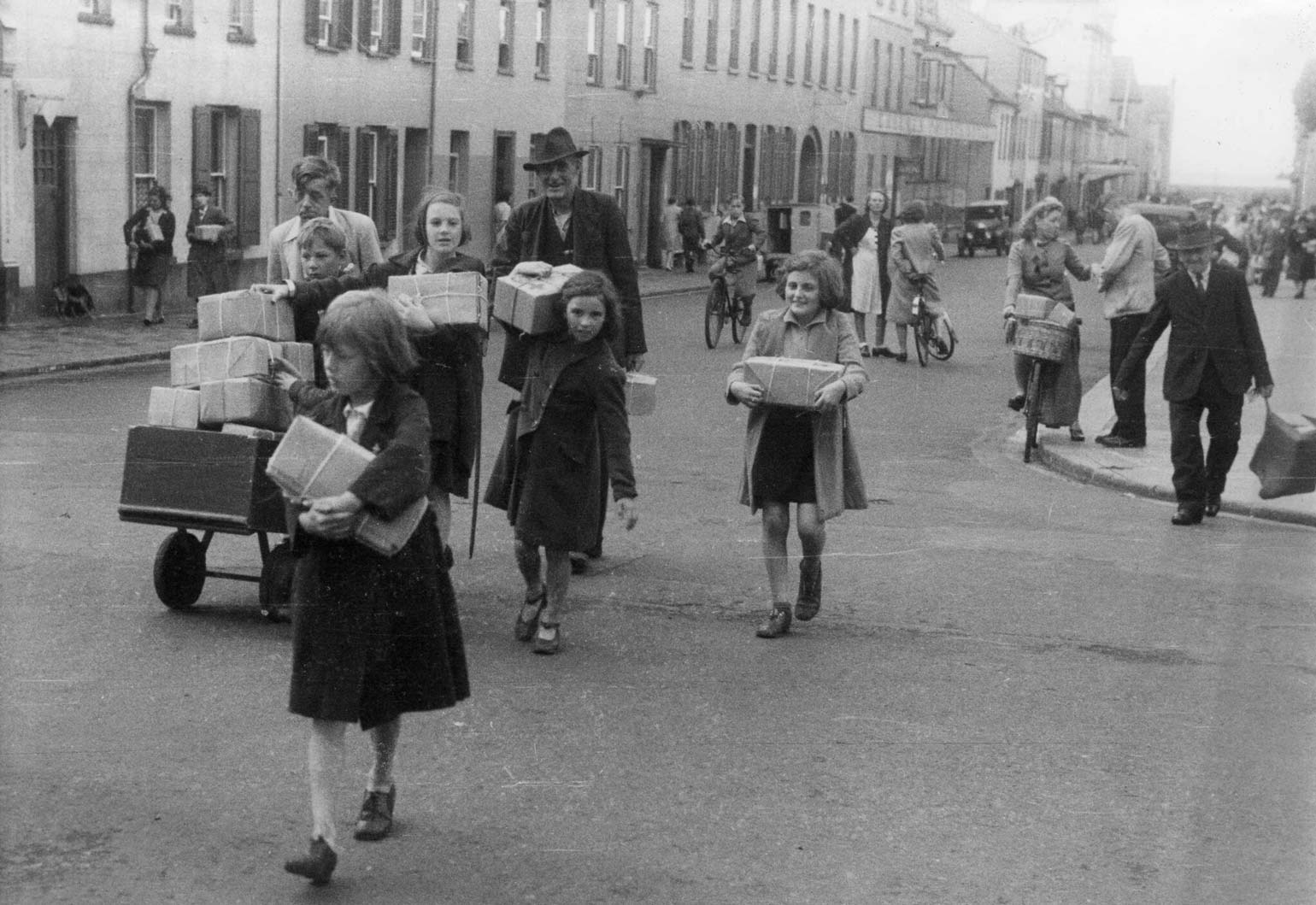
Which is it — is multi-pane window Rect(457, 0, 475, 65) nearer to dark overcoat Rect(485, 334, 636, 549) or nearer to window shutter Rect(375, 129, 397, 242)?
window shutter Rect(375, 129, 397, 242)

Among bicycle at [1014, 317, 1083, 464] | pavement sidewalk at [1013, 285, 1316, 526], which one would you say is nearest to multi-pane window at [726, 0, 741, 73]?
pavement sidewalk at [1013, 285, 1316, 526]

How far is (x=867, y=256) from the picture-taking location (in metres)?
21.5

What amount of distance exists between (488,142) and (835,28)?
313 inches

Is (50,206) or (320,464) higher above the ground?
(320,464)

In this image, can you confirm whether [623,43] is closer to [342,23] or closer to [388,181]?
[388,181]

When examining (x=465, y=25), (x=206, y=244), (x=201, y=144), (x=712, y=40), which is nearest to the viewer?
(x=206, y=244)

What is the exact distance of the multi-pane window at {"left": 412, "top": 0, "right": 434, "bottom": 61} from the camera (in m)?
32.1

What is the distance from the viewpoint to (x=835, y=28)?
38.8m

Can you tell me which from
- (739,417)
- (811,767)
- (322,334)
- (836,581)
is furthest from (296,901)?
(739,417)

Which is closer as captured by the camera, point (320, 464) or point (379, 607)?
point (320, 464)

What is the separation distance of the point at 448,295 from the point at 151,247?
706 inches

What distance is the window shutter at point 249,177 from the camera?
90.0 ft

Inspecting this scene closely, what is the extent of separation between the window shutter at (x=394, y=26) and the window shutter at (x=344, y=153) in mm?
2282

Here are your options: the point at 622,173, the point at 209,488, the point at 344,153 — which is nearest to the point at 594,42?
the point at 622,173
